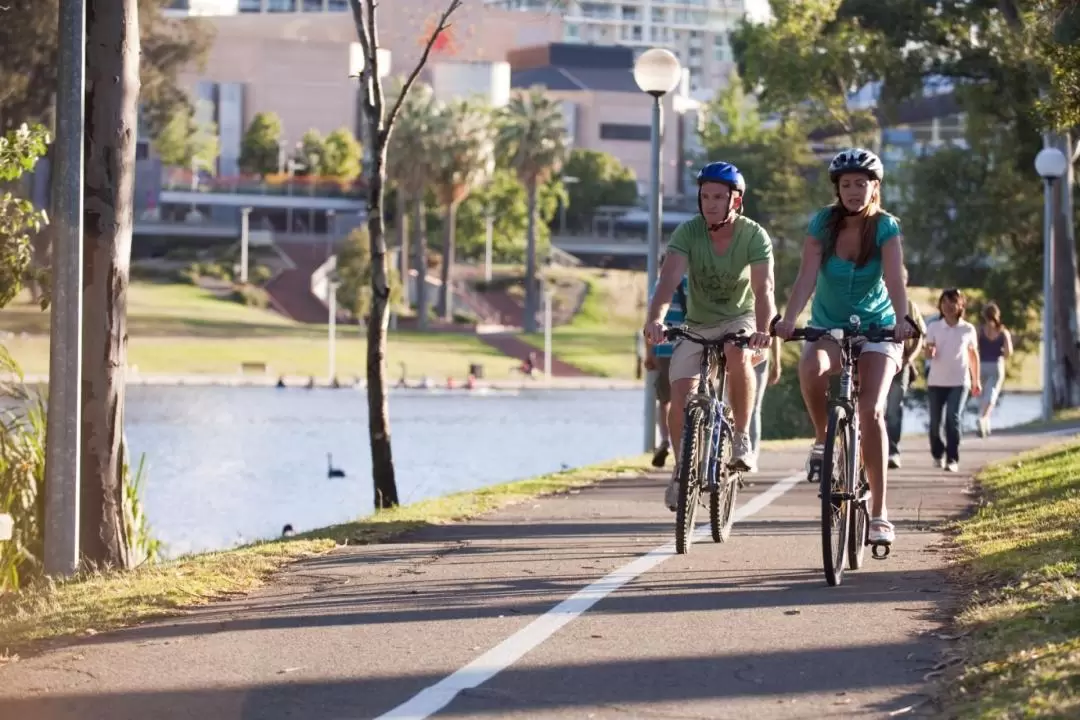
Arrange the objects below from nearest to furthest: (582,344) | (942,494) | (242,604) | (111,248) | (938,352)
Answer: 1. (242,604)
2. (111,248)
3. (942,494)
4. (938,352)
5. (582,344)

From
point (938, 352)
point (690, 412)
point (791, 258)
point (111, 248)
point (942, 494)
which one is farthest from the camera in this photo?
point (791, 258)

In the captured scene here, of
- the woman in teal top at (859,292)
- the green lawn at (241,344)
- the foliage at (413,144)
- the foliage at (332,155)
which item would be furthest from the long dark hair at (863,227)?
the foliage at (332,155)

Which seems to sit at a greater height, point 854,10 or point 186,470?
point 854,10

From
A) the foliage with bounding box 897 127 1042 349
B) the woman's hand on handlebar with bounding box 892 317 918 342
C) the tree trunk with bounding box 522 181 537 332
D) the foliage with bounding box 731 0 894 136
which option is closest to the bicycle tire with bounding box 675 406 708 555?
the woman's hand on handlebar with bounding box 892 317 918 342

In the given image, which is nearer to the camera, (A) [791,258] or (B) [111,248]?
(B) [111,248]

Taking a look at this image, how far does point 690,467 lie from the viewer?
10.0 metres

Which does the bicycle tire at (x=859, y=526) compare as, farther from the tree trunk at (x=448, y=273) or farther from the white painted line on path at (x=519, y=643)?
the tree trunk at (x=448, y=273)

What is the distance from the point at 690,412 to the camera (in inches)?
394

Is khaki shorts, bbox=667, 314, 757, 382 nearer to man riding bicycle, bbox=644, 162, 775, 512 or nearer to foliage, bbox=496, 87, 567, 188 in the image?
man riding bicycle, bbox=644, 162, 775, 512

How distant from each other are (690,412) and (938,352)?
883 centimetres

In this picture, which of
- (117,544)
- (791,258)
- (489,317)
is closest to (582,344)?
(489,317)

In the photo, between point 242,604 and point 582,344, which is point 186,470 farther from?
point 582,344

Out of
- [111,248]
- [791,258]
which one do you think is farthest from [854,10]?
[111,248]

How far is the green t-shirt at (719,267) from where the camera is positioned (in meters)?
10.4
